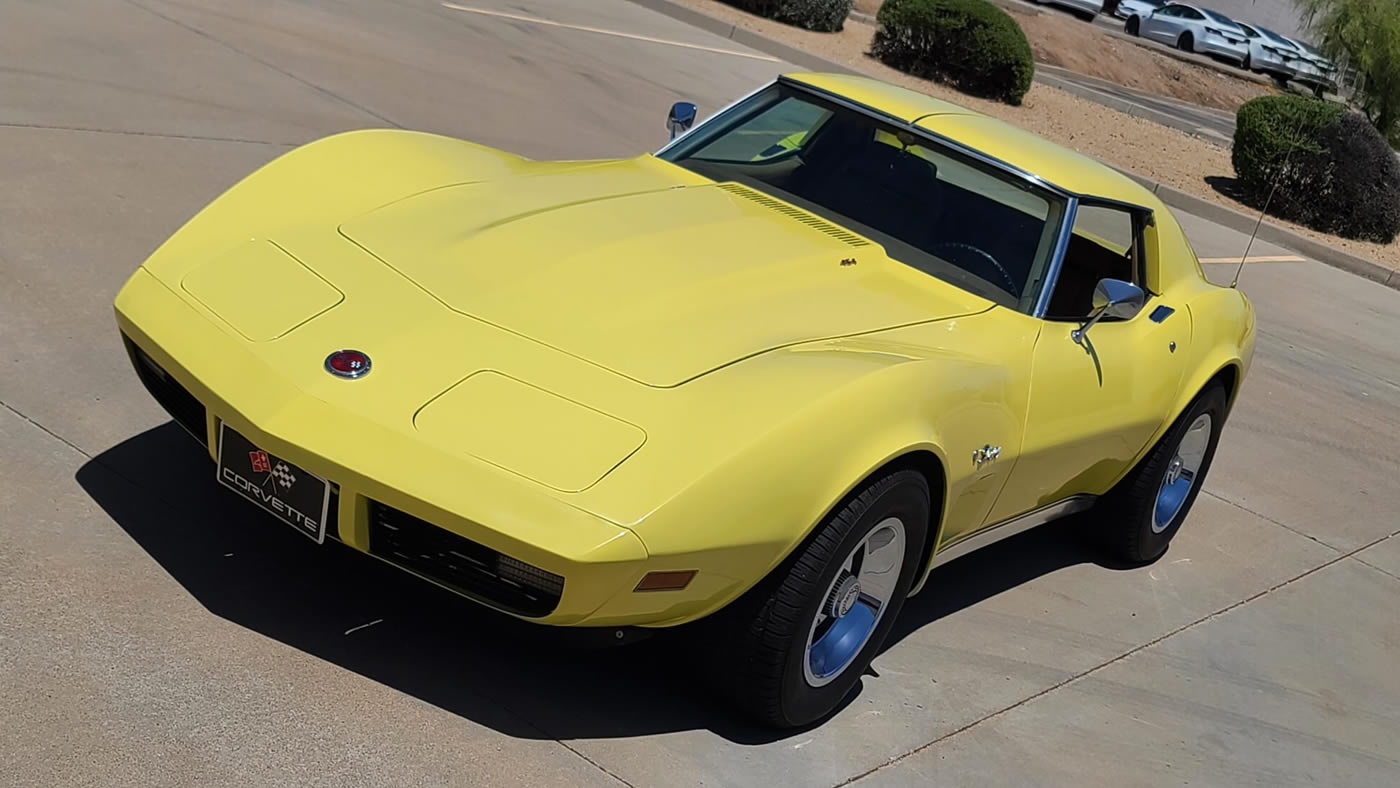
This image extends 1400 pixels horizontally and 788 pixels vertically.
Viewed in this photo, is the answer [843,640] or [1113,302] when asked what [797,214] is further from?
[843,640]

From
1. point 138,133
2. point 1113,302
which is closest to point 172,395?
point 1113,302

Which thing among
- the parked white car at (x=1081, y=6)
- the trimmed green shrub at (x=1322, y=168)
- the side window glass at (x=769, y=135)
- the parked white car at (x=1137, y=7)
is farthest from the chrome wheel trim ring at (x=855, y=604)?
the parked white car at (x=1137, y=7)

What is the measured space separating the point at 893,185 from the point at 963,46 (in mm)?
13815

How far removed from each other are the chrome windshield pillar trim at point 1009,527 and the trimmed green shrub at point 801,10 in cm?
1495

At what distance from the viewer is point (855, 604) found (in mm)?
3906

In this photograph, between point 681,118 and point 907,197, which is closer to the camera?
point 907,197

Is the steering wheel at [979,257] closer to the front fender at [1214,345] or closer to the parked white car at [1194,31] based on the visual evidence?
the front fender at [1214,345]

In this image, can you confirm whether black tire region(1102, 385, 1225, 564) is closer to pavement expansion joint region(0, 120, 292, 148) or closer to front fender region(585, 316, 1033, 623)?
front fender region(585, 316, 1033, 623)

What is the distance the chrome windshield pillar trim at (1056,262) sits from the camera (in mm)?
4614

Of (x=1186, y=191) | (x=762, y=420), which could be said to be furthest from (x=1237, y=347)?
(x=1186, y=191)

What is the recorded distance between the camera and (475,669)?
3.72 m

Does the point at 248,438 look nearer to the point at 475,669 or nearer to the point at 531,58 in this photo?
the point at 475,669

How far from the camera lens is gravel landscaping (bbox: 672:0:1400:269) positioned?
53.6ft

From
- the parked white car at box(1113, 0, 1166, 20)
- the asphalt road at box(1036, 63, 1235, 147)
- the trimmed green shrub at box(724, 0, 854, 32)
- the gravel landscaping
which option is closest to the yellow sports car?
the gravel landscaping
